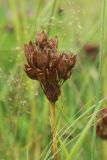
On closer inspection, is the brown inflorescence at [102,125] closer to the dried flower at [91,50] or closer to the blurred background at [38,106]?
the blurred background at [38,106]

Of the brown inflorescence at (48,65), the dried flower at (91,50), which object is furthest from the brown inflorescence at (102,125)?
the dried flower at (91,50)

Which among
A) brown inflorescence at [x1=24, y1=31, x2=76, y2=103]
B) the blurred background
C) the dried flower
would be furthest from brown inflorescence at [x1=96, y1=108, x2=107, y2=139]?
the dried flower

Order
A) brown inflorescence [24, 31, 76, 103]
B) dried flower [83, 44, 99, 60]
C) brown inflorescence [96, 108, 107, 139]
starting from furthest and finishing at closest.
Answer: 1. dried flower [83, 44, 99, 60]
2. brown inflorescence [96, 108, 107, 139]
3. brown inflorescence [24, 31, 76, 103]

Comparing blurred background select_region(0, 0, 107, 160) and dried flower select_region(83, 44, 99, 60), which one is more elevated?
dried flower select_region(83, 44, 99, 60)

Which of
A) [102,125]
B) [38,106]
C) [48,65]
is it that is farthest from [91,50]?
[48,65]

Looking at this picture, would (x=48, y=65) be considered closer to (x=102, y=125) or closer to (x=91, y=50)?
(x=102, y=125)

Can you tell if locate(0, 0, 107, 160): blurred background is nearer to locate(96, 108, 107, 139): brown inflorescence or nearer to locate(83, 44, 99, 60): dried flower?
locate(96, 108, 107, 139): brown inflorescence

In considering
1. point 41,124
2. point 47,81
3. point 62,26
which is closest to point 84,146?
point 41,124

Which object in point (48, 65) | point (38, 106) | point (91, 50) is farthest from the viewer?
point (91, 50)

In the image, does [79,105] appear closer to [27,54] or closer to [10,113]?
[10,113]
